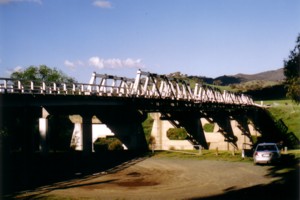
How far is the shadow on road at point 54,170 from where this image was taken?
69.1 ft

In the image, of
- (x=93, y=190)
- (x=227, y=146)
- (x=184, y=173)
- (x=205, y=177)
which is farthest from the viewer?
(x=227, y=146)

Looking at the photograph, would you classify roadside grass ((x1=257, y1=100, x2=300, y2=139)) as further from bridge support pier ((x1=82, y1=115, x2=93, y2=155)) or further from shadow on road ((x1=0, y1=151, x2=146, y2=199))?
bridge support pier ((x1=82, y1=115, x2=93, y2=155))

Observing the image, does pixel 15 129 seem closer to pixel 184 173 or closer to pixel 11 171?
pixel 11 171

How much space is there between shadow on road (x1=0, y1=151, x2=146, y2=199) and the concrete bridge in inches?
65.4

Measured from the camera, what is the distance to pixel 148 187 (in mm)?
19875

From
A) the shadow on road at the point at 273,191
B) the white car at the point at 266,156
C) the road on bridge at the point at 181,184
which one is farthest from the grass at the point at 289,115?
the shadow on road at the point at 273,191

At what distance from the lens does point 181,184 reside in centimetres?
2052

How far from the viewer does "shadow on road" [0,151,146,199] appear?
2105 centimetres

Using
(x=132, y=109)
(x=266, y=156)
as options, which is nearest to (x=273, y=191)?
(x=266, y=156)

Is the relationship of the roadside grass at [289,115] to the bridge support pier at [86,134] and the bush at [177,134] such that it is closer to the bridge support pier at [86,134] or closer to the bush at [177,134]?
the bush at [177,134]

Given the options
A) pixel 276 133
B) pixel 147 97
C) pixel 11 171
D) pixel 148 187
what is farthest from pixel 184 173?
pixel 276 133

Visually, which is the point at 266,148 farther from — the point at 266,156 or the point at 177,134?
the point at 177,134

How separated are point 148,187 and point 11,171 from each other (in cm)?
1224

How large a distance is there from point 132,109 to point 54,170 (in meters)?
13.9
